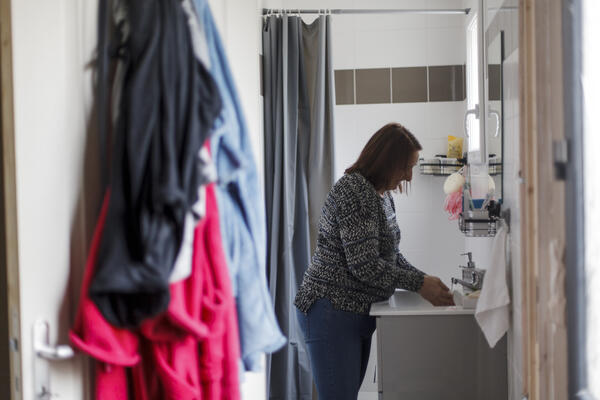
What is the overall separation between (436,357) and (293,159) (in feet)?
4.10

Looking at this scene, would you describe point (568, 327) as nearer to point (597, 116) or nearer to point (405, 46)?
point (597, 116)

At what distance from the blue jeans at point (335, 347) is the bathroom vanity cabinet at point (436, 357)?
0.08 m

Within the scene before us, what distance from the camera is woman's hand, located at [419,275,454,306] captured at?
2016mm

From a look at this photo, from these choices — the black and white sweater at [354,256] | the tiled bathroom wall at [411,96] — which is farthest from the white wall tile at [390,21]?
the black and white sweater at [354,256]

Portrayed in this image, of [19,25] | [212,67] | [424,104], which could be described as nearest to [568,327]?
[212,67]

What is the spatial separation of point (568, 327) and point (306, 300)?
90 centimetres

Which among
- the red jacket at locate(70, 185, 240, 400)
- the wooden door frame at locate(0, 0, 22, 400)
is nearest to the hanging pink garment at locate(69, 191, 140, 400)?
the red jacket at locate(70, 185, 240, 400)

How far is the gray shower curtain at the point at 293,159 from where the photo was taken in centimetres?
287

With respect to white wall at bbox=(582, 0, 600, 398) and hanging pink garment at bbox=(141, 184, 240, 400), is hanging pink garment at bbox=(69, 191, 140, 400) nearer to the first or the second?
hanging pink garment at bbox=(141, 184, 240, 400)

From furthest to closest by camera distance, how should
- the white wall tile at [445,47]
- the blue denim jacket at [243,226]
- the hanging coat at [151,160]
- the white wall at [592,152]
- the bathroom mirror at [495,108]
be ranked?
the white wall tile at [445,47], the bathroom mirror at [495,108], the white wall at [592,152], the blue denim jacket at [243,226], the hanging coat at [151,160]

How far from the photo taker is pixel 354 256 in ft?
6.23

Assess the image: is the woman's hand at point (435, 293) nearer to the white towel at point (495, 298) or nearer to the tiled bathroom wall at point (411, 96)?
the white towel at point (495, 298)

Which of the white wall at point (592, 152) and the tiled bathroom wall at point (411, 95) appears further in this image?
the tiled bathroom wall at point (411, 95)

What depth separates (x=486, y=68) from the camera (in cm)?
188
